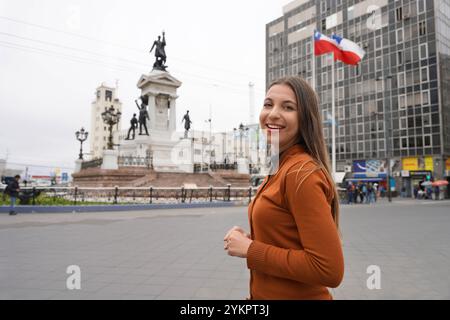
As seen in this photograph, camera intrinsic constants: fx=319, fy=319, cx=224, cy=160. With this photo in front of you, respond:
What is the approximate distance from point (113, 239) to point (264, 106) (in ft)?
25.0

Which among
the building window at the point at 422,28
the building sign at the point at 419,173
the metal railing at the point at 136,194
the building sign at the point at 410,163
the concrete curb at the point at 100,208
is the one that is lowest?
the concrete curb at the point at 100,208

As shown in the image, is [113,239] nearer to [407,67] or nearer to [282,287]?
[282,287]

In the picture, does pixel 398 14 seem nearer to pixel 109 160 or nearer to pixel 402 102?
pixel 402 102

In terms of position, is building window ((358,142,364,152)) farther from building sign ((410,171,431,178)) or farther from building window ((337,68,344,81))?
building window ((337,68,344,81))

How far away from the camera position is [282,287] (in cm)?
144

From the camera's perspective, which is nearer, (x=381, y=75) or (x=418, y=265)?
(x=418, y=265)

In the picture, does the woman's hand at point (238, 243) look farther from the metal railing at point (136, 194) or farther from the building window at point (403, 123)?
the building window at point (403, 123)

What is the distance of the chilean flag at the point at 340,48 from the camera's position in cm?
2094

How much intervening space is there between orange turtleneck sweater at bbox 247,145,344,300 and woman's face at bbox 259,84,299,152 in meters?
0.06

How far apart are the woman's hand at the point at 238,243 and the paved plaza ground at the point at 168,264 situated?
3.01 m

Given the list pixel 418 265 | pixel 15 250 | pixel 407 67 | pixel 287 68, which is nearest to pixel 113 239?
pixel 15 250

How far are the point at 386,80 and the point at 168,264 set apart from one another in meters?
46.4

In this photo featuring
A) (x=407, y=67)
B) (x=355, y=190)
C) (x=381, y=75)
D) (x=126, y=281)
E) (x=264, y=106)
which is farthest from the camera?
(x=381, y=75)

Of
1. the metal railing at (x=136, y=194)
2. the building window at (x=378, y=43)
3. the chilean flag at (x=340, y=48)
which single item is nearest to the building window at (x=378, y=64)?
the building window at (x=378, y=43)
